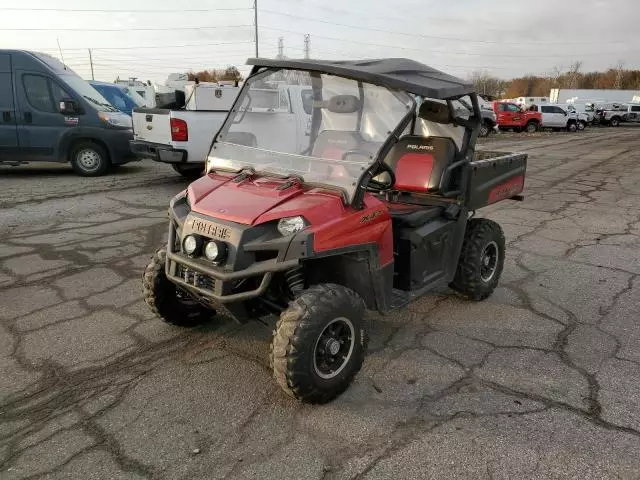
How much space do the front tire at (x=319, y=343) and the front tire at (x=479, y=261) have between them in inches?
61.5

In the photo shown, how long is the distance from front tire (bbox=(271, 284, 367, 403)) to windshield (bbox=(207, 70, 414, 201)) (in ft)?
2.08

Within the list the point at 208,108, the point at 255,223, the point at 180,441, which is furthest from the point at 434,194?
the point at 208,108

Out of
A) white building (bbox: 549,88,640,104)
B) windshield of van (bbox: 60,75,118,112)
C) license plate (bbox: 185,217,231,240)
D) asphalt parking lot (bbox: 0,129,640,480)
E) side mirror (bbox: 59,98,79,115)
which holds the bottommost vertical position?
asphalt parking lot (bbox: 0,129,640,480)

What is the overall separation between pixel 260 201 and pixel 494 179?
7.76ft

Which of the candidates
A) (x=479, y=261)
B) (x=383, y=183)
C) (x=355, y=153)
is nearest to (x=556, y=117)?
(x=479, y=261)

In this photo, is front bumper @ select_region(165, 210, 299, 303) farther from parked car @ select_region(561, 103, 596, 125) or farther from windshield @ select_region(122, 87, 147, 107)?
parked car @ select_region(561, 103, 596, 125)

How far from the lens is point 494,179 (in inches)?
175

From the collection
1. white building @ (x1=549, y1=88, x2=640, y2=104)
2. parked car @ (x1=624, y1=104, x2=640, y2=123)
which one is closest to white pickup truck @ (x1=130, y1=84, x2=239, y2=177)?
parked car @ (x1=624, y1=104, x2=640, y2=123)

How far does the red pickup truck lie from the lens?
2972cm

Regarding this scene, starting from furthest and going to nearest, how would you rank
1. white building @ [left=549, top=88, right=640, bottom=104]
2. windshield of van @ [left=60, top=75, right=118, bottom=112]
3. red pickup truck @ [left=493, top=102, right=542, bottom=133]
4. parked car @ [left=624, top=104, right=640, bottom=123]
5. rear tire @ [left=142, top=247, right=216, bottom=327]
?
white building @ [left=549, top=88, right=640, bottom=104]
parked car @ [left=624, top=104, right=640, bottom=123]
red pickup truck @ [left=493, top=102, right=542, bottom=133]
windshield of van @ [left=60, top=75, right=118, bottom=112]
rear tire @ [left=142, top=247, right=216, bottom=327]

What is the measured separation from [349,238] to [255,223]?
561 millimetres

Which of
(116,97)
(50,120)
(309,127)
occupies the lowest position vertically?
(50,120)

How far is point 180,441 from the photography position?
2682 millimetres

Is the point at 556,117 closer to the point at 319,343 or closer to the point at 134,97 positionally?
the point at 134,97
